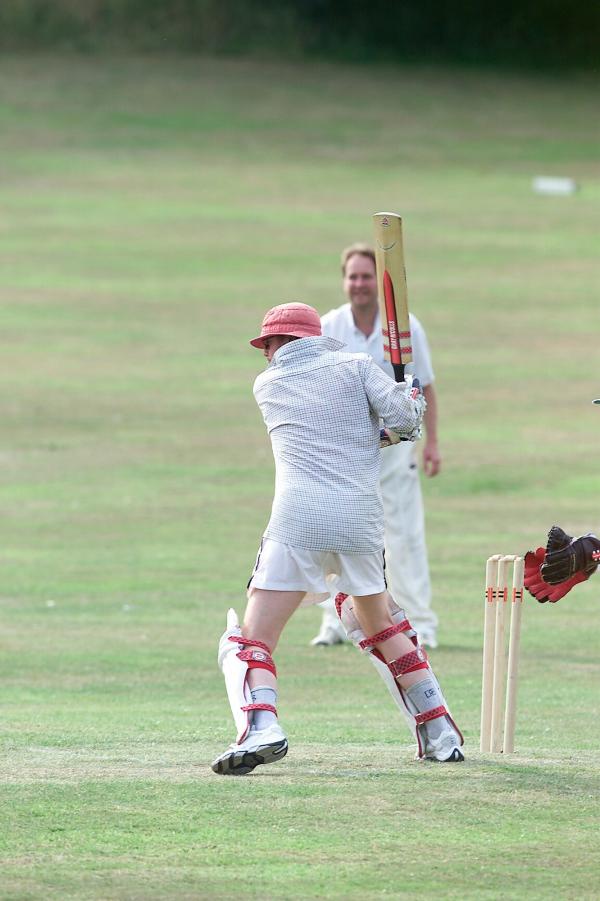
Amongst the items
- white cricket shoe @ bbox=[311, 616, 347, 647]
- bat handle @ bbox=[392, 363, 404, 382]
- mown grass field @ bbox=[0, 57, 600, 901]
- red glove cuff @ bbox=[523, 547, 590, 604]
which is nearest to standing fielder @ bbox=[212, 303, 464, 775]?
mown grass field @ bbox=[0, 57, 600, 901]

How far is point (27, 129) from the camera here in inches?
1432

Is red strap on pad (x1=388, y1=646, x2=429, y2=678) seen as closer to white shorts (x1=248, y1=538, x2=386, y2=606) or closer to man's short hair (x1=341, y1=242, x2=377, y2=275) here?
white shorts (x1=248, y1=538, x2=386, y2=606)

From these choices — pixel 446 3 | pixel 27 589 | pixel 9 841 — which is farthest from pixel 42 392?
pixel 446 3

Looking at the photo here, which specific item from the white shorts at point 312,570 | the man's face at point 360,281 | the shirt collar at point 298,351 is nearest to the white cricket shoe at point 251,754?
the white shorts at point 312,570

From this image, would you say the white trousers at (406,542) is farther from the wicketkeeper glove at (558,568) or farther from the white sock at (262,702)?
the white sock at (262,702)

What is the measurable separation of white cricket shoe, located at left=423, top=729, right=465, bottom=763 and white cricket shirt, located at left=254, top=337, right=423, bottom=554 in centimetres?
80

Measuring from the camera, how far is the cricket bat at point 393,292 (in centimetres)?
749

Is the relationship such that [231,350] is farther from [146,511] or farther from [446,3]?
[446,3]

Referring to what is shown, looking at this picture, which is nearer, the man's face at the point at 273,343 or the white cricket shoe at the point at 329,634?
the man's face at the point at 273,343

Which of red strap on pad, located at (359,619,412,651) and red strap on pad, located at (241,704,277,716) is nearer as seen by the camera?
red strap on pad, located at (241,704,277,716)

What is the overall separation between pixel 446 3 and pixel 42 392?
97.9 feet

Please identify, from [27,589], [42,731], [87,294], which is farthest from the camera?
[87,294]

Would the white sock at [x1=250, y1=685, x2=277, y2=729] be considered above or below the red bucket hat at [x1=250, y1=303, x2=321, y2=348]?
below

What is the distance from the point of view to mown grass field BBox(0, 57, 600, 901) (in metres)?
5.76
